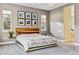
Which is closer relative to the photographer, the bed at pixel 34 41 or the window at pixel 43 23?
the bed at pixel 34 41

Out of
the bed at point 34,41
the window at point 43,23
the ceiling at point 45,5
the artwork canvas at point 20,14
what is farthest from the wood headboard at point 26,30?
the ceiling at point 45,5

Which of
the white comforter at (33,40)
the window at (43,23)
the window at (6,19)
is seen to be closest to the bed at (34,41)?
the white comforter at (33,40)

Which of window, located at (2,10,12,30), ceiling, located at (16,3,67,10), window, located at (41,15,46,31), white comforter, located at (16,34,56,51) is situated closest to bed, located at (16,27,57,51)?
white comforter, located at (16,34,56,51)

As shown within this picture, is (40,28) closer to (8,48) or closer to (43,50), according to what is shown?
(43,50)

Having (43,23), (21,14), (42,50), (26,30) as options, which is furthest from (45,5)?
(42,50)

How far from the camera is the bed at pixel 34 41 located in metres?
2.53

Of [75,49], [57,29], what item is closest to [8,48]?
[57,29]

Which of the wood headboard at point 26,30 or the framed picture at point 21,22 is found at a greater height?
the framed picture at point 21,22

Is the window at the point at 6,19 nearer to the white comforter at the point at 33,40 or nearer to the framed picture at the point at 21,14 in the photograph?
the framed picture at the point at 21,14

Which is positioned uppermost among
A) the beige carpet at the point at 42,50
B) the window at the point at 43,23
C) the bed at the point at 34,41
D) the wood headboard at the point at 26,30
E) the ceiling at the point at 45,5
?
the ceiling at the point at 45,5

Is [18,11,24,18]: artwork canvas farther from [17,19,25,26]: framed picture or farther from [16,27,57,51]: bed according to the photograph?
[16,27,57,51]: bed

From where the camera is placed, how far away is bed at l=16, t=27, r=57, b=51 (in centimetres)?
253

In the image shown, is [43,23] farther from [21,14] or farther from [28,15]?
[21,14]

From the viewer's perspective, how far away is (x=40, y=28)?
269 centimetres
